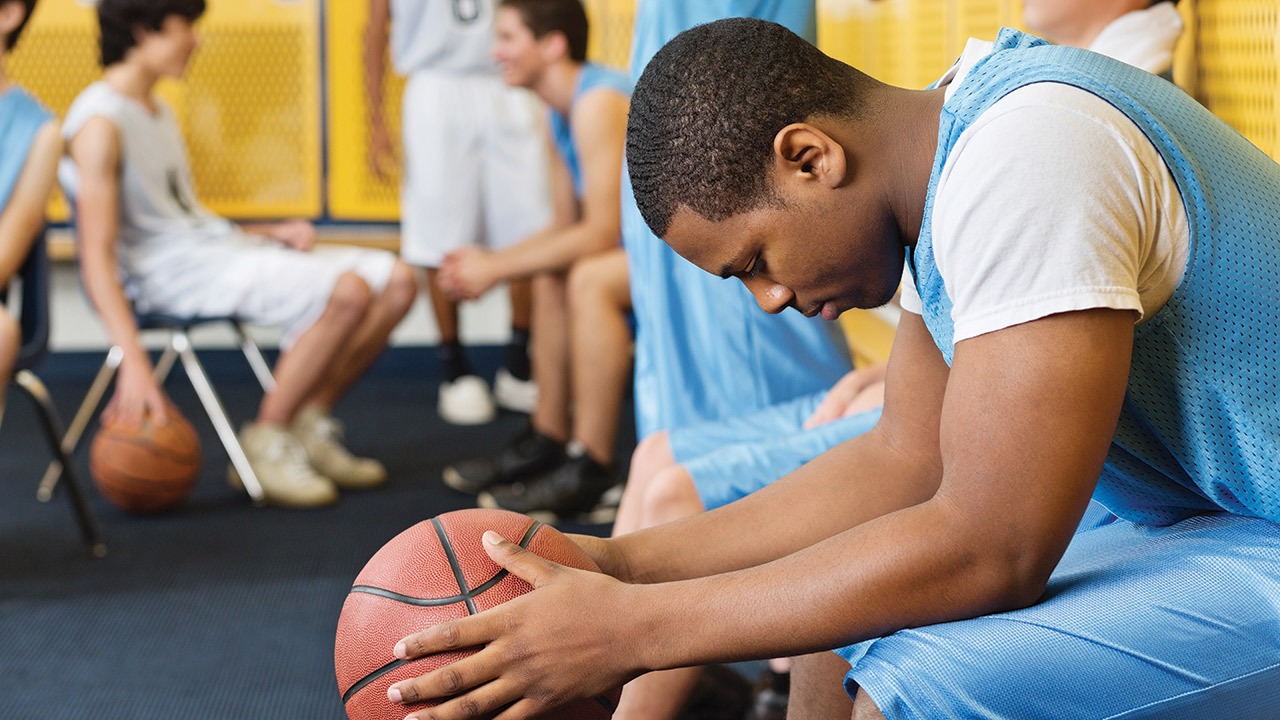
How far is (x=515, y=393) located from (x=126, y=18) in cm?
184

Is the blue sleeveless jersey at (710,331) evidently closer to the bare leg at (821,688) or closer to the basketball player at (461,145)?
the bare leg at (821,688)

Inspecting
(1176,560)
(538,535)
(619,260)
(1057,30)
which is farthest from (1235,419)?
(619,260)

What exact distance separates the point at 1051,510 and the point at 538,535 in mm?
482

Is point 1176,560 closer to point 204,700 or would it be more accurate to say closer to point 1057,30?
point 1057,30

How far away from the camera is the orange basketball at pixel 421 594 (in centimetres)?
106

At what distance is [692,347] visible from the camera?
220 cm

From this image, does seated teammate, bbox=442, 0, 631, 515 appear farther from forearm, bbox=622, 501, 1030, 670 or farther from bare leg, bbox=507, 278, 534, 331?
forearm, bbox=622, 501, 1030, 670

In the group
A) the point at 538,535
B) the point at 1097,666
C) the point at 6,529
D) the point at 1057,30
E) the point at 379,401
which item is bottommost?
the point at 379,401

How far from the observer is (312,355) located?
11.0ft

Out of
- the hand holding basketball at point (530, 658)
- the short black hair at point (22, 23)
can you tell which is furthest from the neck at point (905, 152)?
the short black hair at point (22, 23)

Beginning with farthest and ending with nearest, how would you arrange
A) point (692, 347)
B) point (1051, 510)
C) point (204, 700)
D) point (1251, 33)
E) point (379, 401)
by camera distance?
point (379, 401)
point (692, 347)
point (204, 700)
point (1251, 33)
point (1051, 510)

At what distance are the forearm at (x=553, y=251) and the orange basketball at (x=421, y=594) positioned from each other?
6.69 ft

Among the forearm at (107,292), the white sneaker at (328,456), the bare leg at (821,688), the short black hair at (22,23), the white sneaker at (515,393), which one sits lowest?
the white sneaker at (515,393)

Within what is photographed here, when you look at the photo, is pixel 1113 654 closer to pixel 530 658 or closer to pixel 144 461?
pixel 530 658
